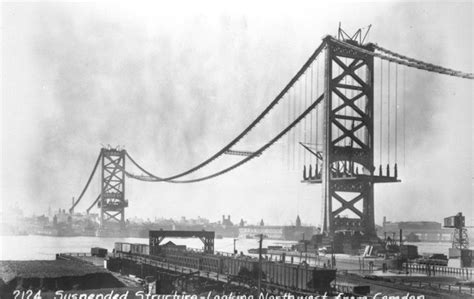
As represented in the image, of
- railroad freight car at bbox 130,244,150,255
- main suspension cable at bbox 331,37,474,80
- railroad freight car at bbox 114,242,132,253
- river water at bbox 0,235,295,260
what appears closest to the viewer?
main suspension cable at bbox 331,37,474,80

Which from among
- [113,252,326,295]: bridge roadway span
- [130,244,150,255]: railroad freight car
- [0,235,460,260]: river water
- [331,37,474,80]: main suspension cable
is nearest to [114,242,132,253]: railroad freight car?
[130,244,150,255]: railroad freight car

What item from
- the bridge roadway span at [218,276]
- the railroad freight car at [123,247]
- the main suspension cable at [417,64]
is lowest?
the railroad freight car at [123,247]

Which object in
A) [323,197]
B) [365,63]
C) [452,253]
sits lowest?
[452,253]

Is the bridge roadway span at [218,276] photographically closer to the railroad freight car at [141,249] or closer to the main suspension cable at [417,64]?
the railroad freight car at [141,249]

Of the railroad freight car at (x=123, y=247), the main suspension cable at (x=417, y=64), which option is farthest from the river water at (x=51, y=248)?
the main suspension cable at (x=417, y=64)

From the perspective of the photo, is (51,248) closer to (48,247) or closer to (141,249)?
(48,247)

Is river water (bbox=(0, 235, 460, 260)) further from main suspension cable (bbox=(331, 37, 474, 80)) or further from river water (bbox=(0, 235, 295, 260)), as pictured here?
main suspension cable (bbox=(331, 37, 474, 80))

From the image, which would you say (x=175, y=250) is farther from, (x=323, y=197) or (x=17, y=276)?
(x=17, y=276)

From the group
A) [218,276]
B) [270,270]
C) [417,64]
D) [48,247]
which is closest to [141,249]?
[218,276]

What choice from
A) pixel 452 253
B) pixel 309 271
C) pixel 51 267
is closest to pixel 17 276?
pixel 51 267

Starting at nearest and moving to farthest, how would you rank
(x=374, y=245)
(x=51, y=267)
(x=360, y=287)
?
(x=360, y=287) < (x=51, y=267) < (x=374, y=245)

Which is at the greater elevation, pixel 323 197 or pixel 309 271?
pixel 323 197
